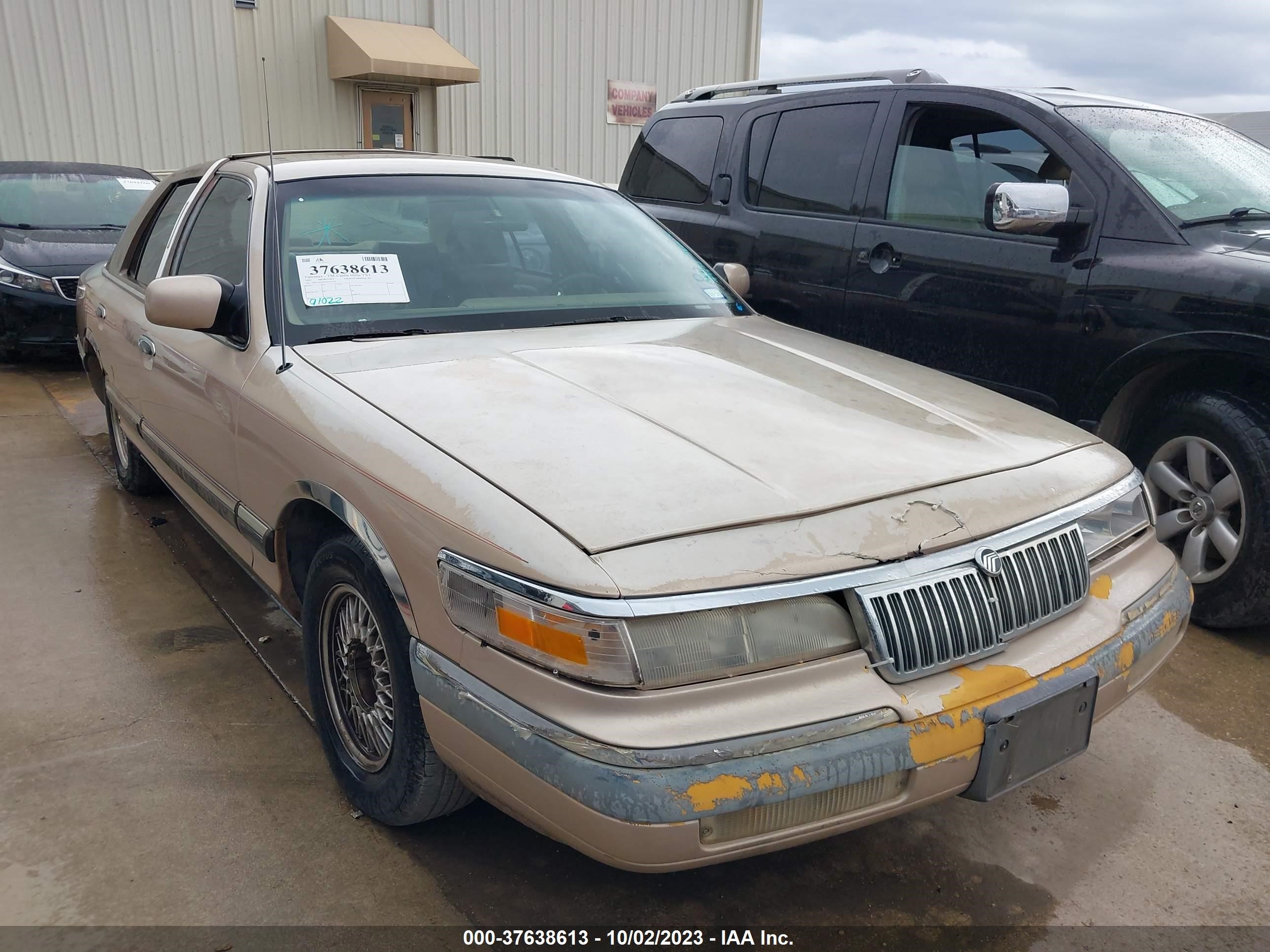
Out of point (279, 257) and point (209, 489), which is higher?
point (279, 257)

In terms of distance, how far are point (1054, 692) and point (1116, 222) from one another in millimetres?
2338

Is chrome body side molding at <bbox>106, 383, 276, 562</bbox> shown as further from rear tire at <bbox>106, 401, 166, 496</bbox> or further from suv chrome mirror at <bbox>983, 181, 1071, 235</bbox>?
suv chrome mirror at <bbox>983, 181, 1071, 235</bbox>

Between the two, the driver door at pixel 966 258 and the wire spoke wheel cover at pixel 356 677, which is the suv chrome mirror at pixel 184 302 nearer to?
the wire spoke wheel cover at pixel 356 677

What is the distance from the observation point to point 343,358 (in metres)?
2.58

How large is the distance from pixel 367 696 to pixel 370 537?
51cm

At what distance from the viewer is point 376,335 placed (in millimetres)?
2740

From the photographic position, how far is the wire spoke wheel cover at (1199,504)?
11.0 feet

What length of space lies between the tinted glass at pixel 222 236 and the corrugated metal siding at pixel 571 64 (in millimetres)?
11405

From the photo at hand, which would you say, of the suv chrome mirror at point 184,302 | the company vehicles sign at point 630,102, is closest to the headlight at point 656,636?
the suv chrome mirror at point 184,302

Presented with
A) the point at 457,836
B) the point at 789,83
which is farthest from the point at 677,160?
the point at 457,836

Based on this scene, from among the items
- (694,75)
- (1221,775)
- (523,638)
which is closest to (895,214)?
(1221,775)

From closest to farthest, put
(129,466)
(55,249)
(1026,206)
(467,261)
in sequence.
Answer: (467,261) < (1026,206) < (129,466) < (55,249)

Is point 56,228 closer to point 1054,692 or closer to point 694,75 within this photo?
point 1054,692

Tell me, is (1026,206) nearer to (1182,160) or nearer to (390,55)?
(1182,160)
